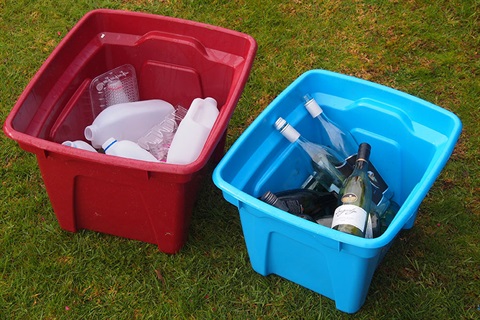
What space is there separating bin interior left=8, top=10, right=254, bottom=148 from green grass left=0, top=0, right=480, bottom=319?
34 centimetres

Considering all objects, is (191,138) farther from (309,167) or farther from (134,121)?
(309,167)

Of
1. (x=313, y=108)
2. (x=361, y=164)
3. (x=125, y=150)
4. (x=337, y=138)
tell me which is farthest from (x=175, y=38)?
(x=361, y=164)

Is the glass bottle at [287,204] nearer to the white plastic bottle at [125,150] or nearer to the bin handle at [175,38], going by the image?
the white plastic bottle at [125,150]

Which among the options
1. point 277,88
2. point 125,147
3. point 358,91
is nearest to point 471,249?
point 358,91

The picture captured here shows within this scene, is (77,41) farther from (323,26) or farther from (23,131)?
(323,26)

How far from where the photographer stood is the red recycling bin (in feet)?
5.21

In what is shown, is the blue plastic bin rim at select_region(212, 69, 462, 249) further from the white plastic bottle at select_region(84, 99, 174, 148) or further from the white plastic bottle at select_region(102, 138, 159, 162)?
the white plastic bottle at select_region(84, 99, 174, 148)

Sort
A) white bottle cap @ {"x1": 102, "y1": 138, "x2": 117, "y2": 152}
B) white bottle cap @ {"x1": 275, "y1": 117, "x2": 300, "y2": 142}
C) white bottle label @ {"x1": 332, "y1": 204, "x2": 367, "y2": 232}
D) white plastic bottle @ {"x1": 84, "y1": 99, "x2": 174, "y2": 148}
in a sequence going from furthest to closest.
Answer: white plastic bottle @ {"x1": 84, "y1": 99, "x2": 174, "y2": 148}
white bottle cap @ {"x1": 102, "y1": 138, "x2": 117, "y2": 152}
white bottle cap @ {"x1": 275, "y1": 117, "x2": 300, "y2": 142}
white bottle label @ {"x1": 332, "y1": 204, "x2": 367, "y2": 232}

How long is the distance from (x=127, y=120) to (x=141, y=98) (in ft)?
0.65

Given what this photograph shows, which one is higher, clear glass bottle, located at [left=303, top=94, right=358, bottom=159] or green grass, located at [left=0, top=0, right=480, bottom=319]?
clear glass bottle, located at [left=303, top=94, right=358, bottom=159]

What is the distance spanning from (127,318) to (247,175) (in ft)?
1.93

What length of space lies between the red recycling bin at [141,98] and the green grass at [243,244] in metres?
0.11

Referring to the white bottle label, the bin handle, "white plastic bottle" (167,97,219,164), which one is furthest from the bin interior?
the white bottle label

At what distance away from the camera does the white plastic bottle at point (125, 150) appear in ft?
5.86
